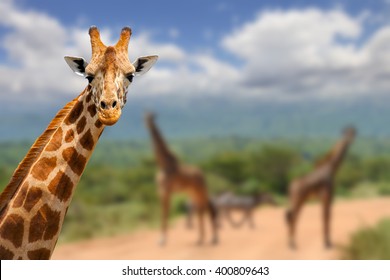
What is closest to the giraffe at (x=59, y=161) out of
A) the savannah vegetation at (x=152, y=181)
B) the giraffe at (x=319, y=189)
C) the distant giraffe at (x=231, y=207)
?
the giraffe at (x=319, y=189)

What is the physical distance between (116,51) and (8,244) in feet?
2.22

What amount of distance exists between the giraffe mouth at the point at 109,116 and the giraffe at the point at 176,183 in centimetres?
410

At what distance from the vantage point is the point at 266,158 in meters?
12.3

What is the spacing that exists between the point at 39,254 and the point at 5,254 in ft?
0.33

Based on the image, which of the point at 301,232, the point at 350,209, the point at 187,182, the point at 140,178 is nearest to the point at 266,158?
the point at 140,178

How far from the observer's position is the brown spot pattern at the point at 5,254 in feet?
4.48

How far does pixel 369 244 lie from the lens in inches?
198

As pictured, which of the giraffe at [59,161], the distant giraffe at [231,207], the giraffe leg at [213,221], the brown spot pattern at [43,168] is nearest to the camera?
the giraffe at [59,161]

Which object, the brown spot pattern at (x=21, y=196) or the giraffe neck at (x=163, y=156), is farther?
the giraffe neck at (x=163, y=156)

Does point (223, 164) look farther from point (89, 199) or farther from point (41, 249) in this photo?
point (41, 249)

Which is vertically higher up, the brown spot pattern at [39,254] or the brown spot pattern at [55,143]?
the brown spot pattern at [55,143]

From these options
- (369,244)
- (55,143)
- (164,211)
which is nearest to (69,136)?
(55,143)

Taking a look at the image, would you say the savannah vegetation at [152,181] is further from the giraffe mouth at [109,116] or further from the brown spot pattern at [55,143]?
the giraffe mouth at [109,116]

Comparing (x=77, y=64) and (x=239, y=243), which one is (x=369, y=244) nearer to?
(x=239, y=243)
